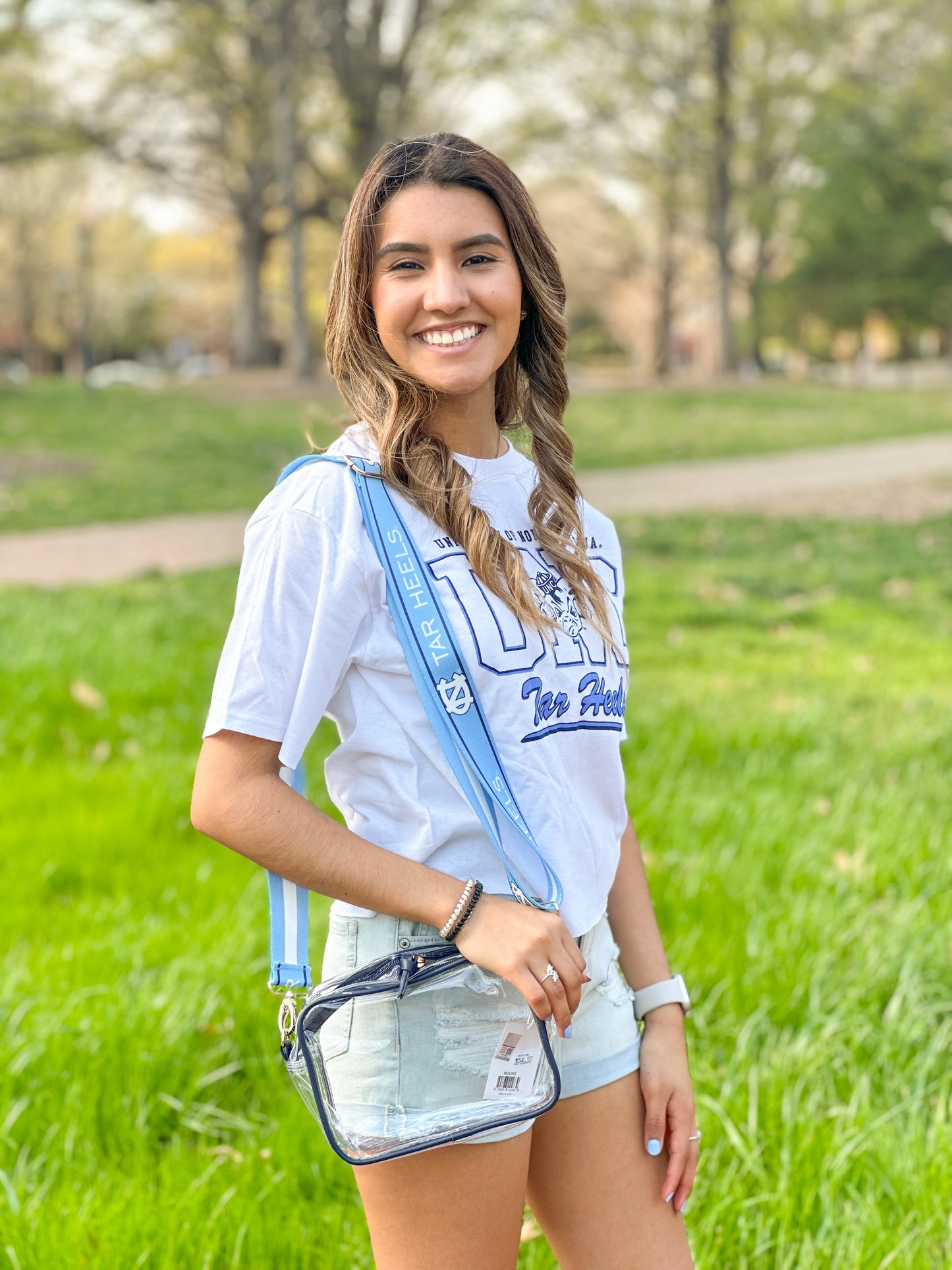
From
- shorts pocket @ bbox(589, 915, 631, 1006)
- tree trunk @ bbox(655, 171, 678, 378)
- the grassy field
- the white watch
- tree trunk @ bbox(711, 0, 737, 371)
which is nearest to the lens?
shorts pocket @ bbox(589, 915, 631, 1006)

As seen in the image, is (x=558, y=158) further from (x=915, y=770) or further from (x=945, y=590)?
(x=915, y=770)

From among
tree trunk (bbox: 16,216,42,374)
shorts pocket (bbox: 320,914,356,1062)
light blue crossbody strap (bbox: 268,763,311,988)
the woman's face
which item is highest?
tree trunk (bbox: 16,216,42,374)

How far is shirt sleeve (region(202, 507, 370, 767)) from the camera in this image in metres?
1.38

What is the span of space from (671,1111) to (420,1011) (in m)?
0.43

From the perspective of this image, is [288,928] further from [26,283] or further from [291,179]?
[26,283]

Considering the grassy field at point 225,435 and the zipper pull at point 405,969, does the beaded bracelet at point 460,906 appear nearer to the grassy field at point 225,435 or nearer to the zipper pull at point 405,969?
the zipper pull at point 405,969

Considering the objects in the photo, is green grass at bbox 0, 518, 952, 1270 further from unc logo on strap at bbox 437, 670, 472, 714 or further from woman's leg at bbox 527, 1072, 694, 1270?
unc logo on strap at bbox 437, 670, 472, 714

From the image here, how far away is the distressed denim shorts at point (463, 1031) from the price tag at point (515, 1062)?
0.7 inches

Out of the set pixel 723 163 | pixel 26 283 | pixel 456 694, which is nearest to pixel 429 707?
pixel 456 694

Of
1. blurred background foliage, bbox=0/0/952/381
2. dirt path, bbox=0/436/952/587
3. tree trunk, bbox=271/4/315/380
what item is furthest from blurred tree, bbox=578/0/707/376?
dirt path, bbox=0/436/952/587

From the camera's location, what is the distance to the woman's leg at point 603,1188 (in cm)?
160

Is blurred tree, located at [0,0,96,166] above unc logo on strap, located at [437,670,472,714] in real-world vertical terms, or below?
above

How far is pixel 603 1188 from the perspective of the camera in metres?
1.61

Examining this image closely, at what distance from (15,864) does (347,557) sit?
104 inches
